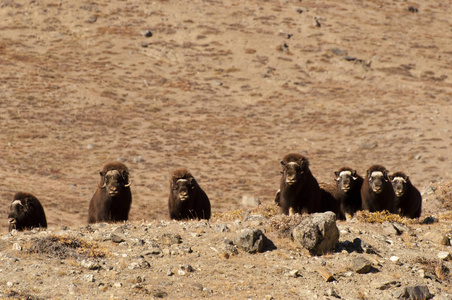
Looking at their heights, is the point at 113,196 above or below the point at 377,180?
below

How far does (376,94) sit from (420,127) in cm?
886

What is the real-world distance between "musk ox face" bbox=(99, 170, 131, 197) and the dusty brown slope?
26.6 ft

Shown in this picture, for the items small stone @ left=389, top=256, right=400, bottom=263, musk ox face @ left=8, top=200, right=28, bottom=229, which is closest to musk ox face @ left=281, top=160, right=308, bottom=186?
small stone @ left=389, top=256, right=400, bottom=263

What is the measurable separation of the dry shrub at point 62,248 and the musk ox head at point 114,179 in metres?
4.50

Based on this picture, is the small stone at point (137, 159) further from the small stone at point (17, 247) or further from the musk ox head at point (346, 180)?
the small stone at point (17, 247)

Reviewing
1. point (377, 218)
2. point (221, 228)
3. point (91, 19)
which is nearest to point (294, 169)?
point (377, 218)

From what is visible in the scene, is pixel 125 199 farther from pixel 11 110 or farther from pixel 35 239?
pixel 11 110

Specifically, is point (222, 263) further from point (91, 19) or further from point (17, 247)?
point (91, 19)

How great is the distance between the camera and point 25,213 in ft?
57.5

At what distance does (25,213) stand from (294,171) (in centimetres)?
788

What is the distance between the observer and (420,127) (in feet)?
120

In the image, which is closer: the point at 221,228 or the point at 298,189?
the point at 221,228

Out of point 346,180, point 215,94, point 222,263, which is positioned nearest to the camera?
point 222,263

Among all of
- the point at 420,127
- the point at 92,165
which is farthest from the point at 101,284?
the point at 420,127
